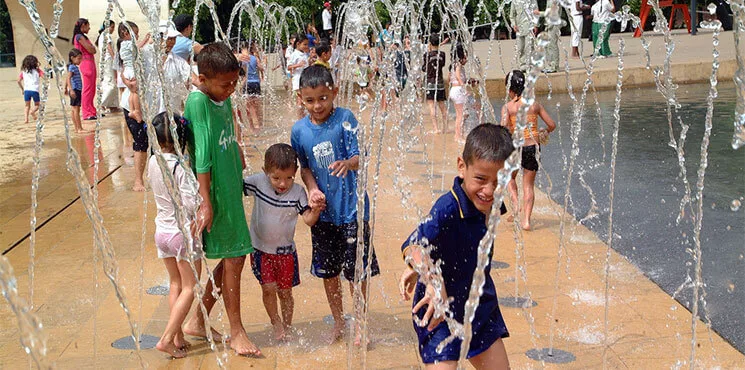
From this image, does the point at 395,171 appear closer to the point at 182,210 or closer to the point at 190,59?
the point at 190,59

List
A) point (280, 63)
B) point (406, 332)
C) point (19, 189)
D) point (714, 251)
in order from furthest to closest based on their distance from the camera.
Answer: point (280, 63) → point (19, 189) → point (714, 251) → point (406, 332)

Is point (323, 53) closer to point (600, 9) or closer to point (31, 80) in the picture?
point (31, 80)

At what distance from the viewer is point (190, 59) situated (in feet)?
25.1

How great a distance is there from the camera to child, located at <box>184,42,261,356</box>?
Answer: 3.67 m

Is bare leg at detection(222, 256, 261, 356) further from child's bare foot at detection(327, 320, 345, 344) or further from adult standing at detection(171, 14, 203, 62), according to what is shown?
adult standing at detection(171, 14, 203, 62)

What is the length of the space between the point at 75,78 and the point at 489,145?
38.4ft

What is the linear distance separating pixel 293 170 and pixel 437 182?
3.90 meters

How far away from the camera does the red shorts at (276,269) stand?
3.94m

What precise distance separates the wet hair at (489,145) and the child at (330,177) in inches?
46.1

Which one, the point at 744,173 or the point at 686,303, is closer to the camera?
the point at 686,303

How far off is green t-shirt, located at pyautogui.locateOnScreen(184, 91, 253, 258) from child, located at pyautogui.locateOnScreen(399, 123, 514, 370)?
1207 mm

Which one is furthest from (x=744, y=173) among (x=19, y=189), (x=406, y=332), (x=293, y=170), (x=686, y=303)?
(x=19, y=189)

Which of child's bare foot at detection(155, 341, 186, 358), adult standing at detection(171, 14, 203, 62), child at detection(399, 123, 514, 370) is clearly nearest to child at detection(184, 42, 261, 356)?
child's bare foot at detection(155, 341, 186, 358)

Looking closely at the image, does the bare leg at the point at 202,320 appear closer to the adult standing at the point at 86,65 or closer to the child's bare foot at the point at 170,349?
the child's bare foot at the point at 170,349
